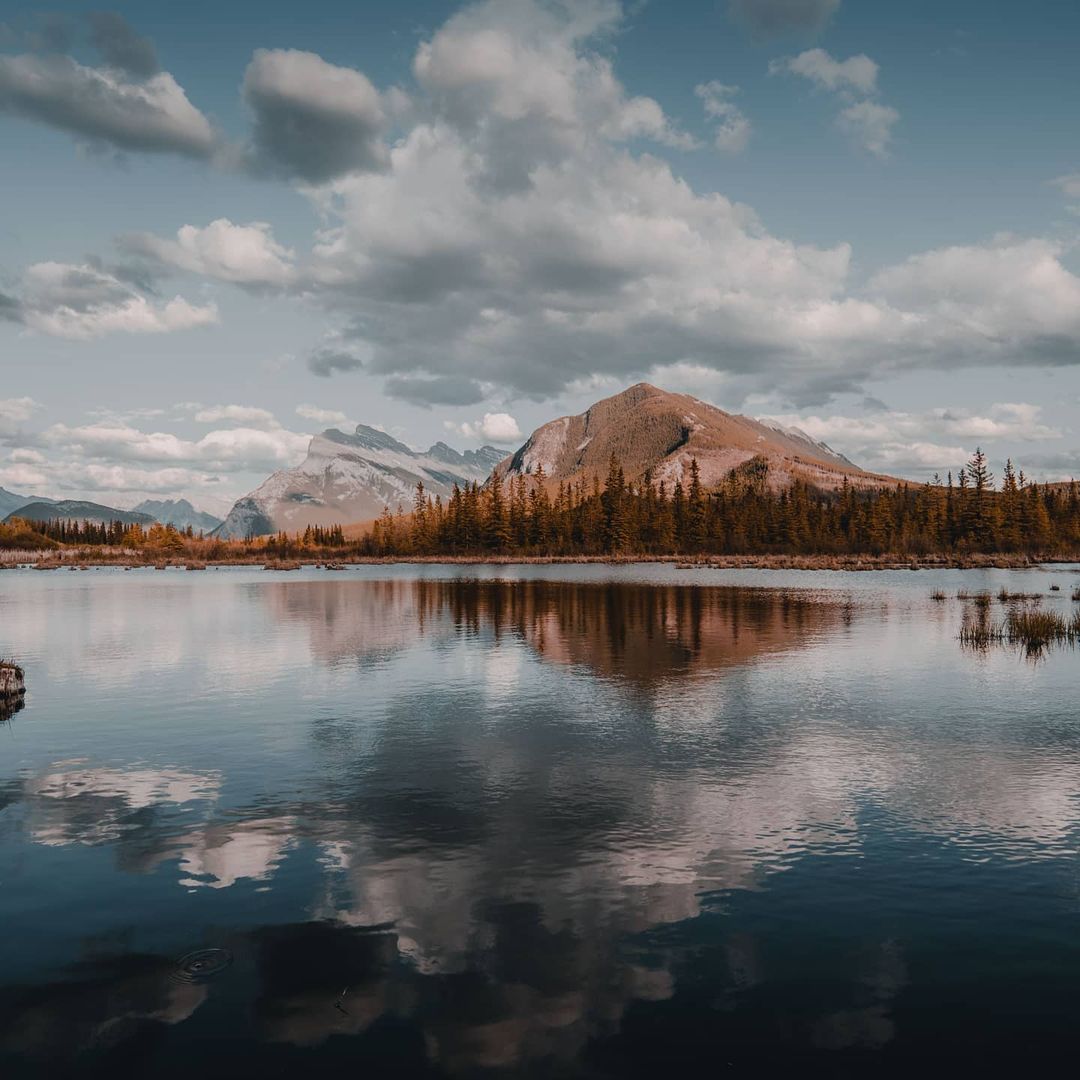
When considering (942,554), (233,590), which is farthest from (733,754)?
(942,554)

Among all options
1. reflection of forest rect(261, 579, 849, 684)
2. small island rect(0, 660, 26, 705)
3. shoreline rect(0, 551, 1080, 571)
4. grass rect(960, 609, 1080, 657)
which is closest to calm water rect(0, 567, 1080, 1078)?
small island rect(0, 660, 26, 705)

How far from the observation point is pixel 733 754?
20500mm

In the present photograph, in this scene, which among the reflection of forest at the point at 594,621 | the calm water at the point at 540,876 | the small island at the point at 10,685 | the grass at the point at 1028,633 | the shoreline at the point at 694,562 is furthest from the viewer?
the shoreline at the point at 694,562

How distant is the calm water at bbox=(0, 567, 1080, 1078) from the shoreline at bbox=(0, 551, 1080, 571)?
106 metres

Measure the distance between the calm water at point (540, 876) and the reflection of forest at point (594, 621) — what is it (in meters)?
7.06

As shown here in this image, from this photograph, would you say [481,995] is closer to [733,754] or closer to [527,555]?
[733,754]

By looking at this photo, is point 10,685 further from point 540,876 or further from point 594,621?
point 594,621

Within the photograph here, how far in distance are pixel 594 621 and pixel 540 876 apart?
133 feet

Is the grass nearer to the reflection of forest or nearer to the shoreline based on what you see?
the reflection of forest

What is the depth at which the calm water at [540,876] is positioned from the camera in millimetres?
9188

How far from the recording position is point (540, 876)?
13.2m

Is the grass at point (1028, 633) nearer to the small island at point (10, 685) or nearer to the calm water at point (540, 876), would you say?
the calm water at point (540, 876)

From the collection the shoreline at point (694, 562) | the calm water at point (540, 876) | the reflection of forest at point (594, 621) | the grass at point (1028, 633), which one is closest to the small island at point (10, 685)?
the calm water at point (540, 876)

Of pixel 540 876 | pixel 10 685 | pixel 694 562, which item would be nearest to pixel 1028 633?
pixel 540 876
